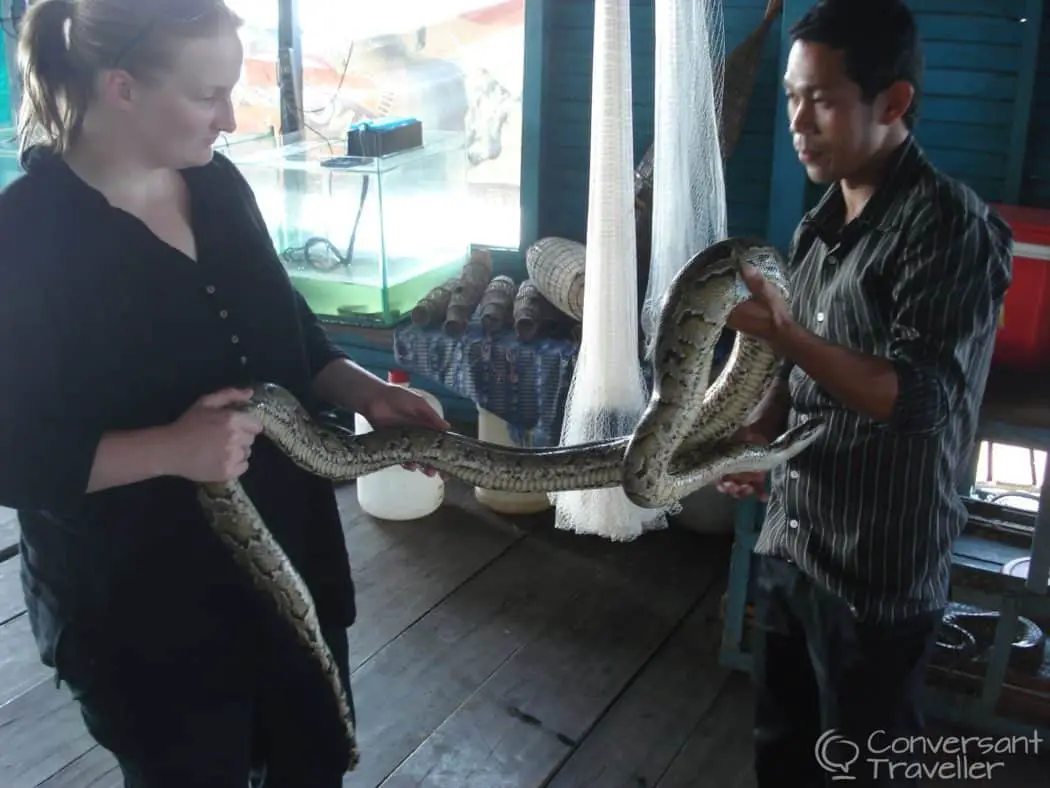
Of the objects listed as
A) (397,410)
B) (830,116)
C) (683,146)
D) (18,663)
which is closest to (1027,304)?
(683,146)

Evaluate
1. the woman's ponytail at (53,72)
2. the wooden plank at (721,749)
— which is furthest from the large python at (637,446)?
the wooden plank at (721,749)

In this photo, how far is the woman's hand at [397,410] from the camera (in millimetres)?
1665

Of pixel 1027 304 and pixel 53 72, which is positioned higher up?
pixel 53 72

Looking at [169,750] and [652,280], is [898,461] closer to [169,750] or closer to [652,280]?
[169,750]

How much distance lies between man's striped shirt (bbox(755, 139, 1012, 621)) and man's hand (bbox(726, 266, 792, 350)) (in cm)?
17

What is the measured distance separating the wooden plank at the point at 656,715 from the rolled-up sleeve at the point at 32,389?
1.47 meters

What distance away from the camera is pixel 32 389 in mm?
1176

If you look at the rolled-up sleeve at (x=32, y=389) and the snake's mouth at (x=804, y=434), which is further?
the snake's mouth at (x=804, y=434)

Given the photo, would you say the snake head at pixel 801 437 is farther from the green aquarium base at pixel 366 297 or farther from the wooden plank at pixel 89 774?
the green aquarium base at pixel 366 297

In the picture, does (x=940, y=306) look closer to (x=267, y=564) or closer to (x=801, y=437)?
(x=801, y=437)

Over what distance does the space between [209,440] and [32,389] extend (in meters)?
0.20

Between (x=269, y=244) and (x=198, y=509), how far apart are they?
38 centimetres

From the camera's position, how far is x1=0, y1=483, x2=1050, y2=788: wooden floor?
7.73ft

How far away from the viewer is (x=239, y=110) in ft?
13.9
